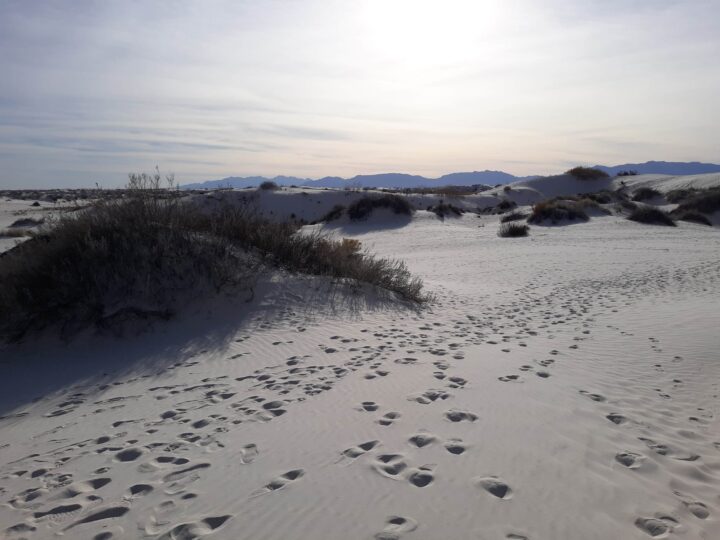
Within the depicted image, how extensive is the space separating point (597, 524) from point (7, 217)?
3764 cm

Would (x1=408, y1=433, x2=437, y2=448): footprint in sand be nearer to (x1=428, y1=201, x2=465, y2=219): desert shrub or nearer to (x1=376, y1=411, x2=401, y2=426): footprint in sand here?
(x1=376, y1=411, x2=401, y2=426): footprint in sand

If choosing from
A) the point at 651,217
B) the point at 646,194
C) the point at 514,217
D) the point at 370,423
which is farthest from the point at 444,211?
the point at 370,423

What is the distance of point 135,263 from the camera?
25.6 ft

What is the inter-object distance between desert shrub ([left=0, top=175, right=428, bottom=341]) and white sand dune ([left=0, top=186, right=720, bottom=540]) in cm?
52

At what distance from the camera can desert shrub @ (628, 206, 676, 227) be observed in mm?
25375

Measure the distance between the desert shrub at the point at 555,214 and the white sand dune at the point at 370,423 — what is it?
18.0m

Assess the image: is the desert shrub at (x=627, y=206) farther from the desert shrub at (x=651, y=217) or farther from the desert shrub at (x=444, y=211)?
the desert shrub at (x=444, y=211)

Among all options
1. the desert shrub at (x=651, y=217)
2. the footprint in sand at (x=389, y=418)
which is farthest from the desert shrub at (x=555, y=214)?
the footprint in sand at (x=389, y=418)

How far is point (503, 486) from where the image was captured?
3070 mm

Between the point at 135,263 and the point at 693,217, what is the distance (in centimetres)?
2933

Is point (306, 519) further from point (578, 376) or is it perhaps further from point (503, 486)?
point (578, 376)

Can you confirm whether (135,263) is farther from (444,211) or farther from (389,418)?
(444,211)

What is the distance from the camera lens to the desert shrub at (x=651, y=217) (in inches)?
999

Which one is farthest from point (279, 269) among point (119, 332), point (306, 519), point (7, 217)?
point (7, 217)
